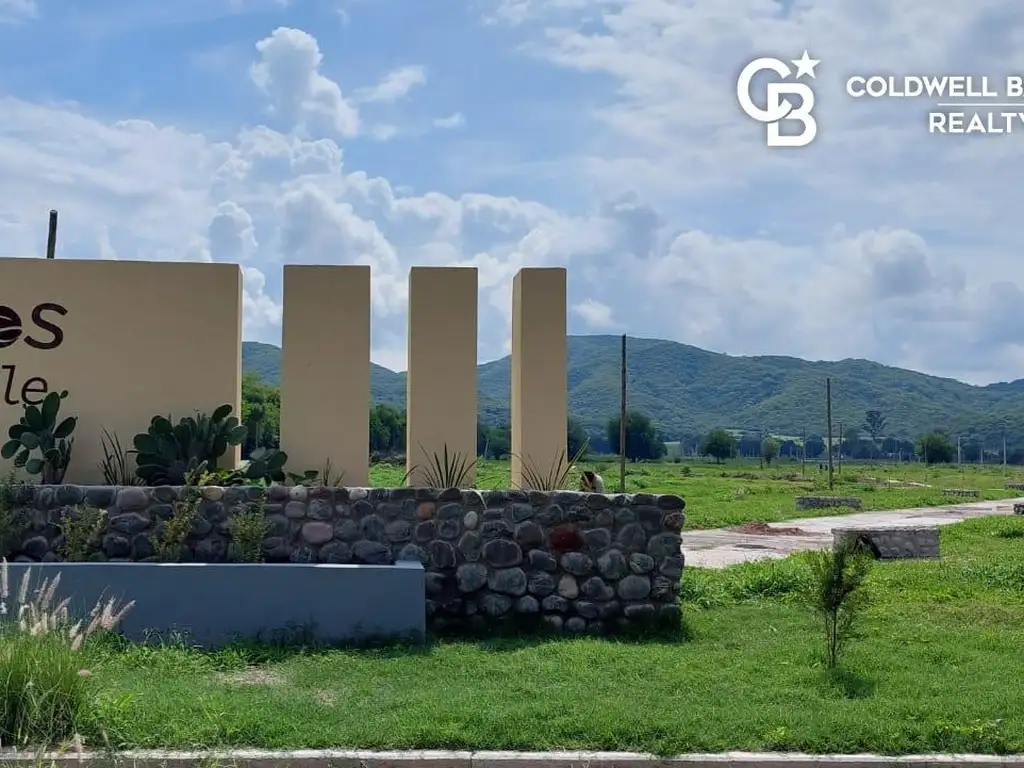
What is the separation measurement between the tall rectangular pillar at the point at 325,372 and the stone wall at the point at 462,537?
934 millimetres

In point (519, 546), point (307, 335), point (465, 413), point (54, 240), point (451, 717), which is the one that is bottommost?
point (451, 717)

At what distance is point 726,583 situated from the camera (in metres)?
12.6

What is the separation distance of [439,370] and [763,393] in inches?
6265

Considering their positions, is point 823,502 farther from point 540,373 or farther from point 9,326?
point 9,326

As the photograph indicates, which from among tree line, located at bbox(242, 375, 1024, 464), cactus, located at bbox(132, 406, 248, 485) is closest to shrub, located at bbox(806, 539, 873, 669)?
cactus, located at bbox(132, 406, 248, 485)

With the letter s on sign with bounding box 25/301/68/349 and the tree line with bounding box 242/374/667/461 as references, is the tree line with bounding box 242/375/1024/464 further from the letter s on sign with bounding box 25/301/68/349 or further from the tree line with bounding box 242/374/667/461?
the letter s on sign with bounding box 25/301/68/349

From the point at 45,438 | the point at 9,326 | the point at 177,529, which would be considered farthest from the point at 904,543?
the point at 9,326

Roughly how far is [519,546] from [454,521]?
0.67 meters

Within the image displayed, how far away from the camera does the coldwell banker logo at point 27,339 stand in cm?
1121

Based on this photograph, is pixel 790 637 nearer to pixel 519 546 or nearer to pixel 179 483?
pixel 519 546

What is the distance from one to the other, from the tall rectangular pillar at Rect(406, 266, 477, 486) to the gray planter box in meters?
2.07

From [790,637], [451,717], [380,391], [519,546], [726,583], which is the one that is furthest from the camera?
[380,391]

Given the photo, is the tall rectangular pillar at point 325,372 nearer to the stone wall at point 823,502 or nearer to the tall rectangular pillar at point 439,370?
the tall rectangular pillar at point 439,370

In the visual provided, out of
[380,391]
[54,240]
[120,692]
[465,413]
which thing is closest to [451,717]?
[120,692]
